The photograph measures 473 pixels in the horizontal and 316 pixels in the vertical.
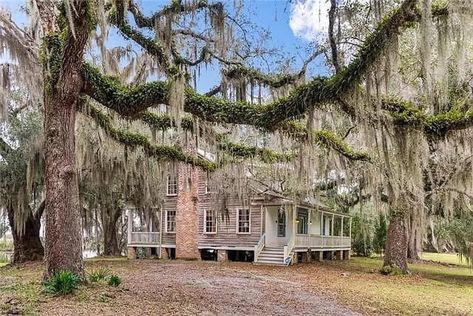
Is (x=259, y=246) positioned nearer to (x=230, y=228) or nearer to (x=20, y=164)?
(x=230, y=228)

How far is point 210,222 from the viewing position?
67.6 ft

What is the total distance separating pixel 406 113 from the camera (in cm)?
741

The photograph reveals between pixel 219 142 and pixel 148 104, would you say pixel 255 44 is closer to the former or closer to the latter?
pixel 219 142

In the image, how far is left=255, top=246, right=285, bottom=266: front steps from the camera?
18328 mm

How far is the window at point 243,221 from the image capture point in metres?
19.9

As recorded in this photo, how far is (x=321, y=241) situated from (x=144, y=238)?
789 centimetres

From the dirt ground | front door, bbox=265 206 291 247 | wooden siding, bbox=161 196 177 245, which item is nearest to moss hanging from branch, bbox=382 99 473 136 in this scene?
the dirt ground

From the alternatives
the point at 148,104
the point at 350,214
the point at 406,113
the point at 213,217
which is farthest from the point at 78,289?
the point at 350,214

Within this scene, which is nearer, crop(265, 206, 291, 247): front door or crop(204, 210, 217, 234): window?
crop(265, 206, 291, 247): front door

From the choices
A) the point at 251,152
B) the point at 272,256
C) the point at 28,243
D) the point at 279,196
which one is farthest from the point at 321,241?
the point at 28,243

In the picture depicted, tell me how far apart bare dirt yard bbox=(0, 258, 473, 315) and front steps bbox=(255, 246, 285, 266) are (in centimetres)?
330

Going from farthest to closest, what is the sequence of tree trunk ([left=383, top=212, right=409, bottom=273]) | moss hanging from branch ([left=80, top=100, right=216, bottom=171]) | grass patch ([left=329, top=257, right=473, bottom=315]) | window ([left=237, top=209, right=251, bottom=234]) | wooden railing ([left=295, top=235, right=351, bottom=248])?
window ([left=237, top=209, right=251, bottom=234]), wooden railing ([left=295, top=235, right=351, bottom=248]), tree trunk ([left=383, top=212, right=409, bottom=273]), moss hanging from branch ([left=80, top=100, right=216, bottom=171]), grass patch ([left=329, top=257, right=473, bottom=315])

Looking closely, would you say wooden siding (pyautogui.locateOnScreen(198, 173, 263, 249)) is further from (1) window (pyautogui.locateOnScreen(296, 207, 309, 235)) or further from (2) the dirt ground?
(2) the dirt ground

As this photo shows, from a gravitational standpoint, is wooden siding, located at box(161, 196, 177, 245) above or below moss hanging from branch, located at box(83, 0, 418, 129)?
below
